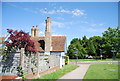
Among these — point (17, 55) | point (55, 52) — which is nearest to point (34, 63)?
point (17, 55)

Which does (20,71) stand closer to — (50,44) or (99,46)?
(50,44)

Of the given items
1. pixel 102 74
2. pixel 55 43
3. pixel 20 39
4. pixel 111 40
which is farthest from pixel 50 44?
pixel 111 40

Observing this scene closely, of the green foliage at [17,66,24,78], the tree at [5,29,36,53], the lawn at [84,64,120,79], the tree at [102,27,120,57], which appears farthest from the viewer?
the tree at [102,27,120,57]

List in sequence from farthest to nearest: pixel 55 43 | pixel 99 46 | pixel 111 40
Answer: pixel 99 46, pixel 111 40, pixel 55 43

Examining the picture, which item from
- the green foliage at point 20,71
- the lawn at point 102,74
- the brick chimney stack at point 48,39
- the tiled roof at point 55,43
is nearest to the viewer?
the green foliage at point 20,71

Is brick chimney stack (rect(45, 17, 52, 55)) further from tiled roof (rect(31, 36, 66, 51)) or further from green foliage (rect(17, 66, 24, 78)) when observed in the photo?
green foliage (rect(17, 66, 24, 78))

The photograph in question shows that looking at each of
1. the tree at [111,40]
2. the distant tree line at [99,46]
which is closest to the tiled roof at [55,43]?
the distant tree line at [99,46]

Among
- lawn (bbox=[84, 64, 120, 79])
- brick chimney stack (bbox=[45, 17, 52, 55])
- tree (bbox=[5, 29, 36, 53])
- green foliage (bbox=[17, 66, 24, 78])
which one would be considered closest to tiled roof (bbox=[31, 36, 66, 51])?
brick chimney stack (bbox=[45, 17, 52, 55])

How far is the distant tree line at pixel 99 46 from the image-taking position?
167 feet

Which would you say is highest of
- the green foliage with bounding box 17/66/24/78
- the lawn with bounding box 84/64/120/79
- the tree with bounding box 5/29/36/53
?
the tree with bounding box 5/29/36/53

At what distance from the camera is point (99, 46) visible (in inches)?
2269

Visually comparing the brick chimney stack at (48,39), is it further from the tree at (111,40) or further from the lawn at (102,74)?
the tree at (111,40)

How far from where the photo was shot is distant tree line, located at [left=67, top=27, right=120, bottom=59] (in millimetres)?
50750

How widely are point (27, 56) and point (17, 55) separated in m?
0.67
